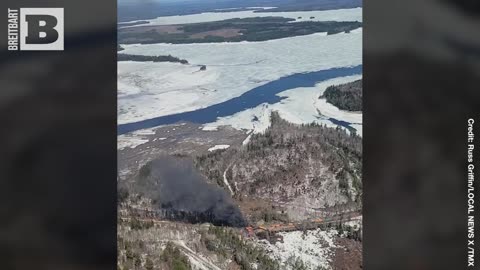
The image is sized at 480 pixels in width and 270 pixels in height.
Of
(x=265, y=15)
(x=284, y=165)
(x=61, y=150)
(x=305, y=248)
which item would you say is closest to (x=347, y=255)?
(x=305, y=248)

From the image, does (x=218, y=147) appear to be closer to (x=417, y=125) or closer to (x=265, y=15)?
(x=265, y=15)

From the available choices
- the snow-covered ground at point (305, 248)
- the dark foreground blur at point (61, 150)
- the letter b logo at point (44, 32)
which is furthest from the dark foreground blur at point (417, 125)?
the letter b logo at point (44, 32)

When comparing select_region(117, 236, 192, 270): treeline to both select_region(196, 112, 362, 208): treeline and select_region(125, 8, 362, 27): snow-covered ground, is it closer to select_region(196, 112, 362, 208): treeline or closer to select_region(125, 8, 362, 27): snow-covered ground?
select_region(196, 112, 362, 208): treeline

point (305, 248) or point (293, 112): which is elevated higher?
point (293, 112)

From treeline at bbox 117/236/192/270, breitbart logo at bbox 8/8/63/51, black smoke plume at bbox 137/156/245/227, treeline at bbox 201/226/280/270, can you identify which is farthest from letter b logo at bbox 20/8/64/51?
treeline at bbox 201/226/280/270

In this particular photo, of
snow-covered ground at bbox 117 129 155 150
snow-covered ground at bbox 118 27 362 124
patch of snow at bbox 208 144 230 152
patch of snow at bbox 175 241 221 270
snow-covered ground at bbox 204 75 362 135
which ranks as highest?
snow-covered ground at bbox 118 27 362 124

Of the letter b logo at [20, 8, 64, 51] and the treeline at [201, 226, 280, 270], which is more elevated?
the letter b logo at [20, 8, 64, 51]

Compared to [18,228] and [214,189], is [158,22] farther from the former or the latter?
[18,228]
